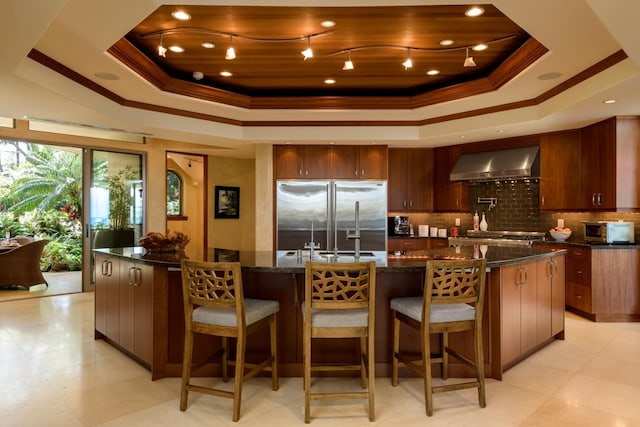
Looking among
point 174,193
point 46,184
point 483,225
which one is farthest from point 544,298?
point 46,184

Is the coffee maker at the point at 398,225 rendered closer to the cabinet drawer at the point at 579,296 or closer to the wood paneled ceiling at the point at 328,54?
the wood paneled ceiling at the point at 328,54

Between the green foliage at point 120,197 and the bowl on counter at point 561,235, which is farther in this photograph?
the green foliage at point 120,197

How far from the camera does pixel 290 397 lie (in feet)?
9.17

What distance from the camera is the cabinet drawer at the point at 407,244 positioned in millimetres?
6805

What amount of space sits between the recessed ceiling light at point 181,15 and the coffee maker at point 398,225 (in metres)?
4.83

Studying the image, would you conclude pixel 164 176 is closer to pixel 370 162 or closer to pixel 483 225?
pixel 370 162

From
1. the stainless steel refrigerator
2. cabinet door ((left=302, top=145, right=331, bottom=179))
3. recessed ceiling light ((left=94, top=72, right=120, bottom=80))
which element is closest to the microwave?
the stainless steel refrigerator

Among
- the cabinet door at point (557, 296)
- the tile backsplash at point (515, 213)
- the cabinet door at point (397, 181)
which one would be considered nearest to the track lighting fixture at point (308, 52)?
the cabinet door at point (557, 296)

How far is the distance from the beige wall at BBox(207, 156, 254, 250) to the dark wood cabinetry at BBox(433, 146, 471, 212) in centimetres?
396

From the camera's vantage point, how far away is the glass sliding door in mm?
6371

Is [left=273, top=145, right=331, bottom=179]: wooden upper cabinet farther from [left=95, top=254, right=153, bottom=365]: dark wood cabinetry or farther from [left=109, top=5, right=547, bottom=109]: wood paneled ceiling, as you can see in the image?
[left=95, top=254, right=153, bottom=365]: dark wood cabinetry

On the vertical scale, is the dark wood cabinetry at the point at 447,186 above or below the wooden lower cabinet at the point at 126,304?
above

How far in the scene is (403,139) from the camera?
617 cm

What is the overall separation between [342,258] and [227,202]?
571 centimetres
